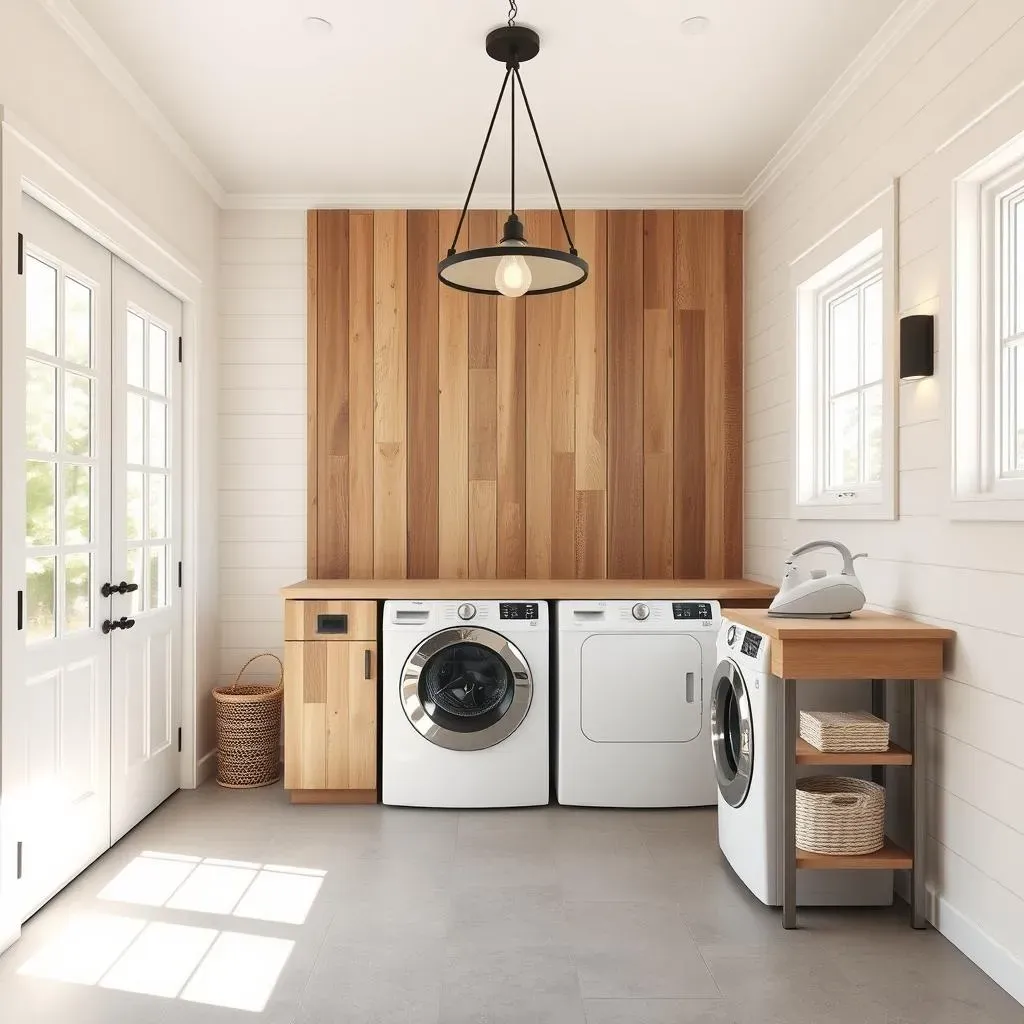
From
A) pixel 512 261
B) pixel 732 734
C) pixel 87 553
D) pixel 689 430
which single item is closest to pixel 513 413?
pixel 689 430

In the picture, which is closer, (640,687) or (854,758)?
(854,758)

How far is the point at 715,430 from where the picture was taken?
4312 mm

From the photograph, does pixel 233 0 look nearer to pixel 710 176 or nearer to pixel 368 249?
pixel 368 249

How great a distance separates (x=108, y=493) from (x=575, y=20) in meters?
2.21

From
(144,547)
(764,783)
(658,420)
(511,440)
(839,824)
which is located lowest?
(839,824)

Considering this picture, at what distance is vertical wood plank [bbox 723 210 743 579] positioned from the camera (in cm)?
431

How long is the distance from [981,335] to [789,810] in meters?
1.43

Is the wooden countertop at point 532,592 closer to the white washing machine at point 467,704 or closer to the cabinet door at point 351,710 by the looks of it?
the white washing machine at point 467,704

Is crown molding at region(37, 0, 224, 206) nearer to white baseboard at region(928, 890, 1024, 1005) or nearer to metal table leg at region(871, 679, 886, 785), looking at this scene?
metal table leg at region(871, 679, 886, 785)

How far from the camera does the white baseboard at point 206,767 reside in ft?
12.9

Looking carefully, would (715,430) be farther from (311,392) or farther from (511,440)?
(311,392)

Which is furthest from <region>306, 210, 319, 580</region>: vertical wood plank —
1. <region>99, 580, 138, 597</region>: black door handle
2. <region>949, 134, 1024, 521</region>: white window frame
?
<region>949, 134, 1024, 521</region>: white window frame

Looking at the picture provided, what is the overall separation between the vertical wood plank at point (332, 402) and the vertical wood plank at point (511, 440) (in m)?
0.75

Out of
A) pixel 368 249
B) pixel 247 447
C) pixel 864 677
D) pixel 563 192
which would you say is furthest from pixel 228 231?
pixel 864 677
